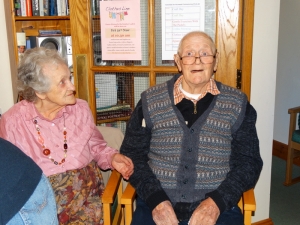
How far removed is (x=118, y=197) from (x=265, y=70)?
1.17m

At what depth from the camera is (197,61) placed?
6.36ft

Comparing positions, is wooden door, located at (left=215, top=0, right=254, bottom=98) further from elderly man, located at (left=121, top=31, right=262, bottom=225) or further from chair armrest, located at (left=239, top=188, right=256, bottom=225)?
chair armrest, located at (left=239, top=188, right=256, bottom=225)

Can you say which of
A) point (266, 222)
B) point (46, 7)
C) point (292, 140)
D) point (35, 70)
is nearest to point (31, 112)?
point (35, 70)

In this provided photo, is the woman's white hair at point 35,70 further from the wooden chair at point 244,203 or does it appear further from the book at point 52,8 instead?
the book at point 52,8

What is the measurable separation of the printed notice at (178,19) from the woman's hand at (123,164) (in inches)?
26.8

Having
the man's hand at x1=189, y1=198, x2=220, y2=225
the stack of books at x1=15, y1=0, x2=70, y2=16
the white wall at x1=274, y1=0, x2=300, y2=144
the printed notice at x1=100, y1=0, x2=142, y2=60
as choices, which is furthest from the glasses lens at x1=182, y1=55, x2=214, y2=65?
the white wall at x1=274, y1=0, x2=300, y2=144

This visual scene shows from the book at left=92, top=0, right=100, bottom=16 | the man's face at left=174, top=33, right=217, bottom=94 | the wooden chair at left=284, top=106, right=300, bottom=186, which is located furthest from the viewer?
the wooden chair at left=284, top=106, right=300, bottom=186

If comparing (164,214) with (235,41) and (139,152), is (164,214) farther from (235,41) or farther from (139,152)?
(235,41)

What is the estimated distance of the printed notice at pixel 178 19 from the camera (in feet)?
7.20

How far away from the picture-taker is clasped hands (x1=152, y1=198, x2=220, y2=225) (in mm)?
1753

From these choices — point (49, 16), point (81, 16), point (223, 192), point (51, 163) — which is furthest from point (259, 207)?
point (49, 16)

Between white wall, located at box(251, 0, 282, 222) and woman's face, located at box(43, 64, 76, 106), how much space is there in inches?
44.3

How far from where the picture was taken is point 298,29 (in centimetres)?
387

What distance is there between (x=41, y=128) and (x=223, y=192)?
37.6 inches
